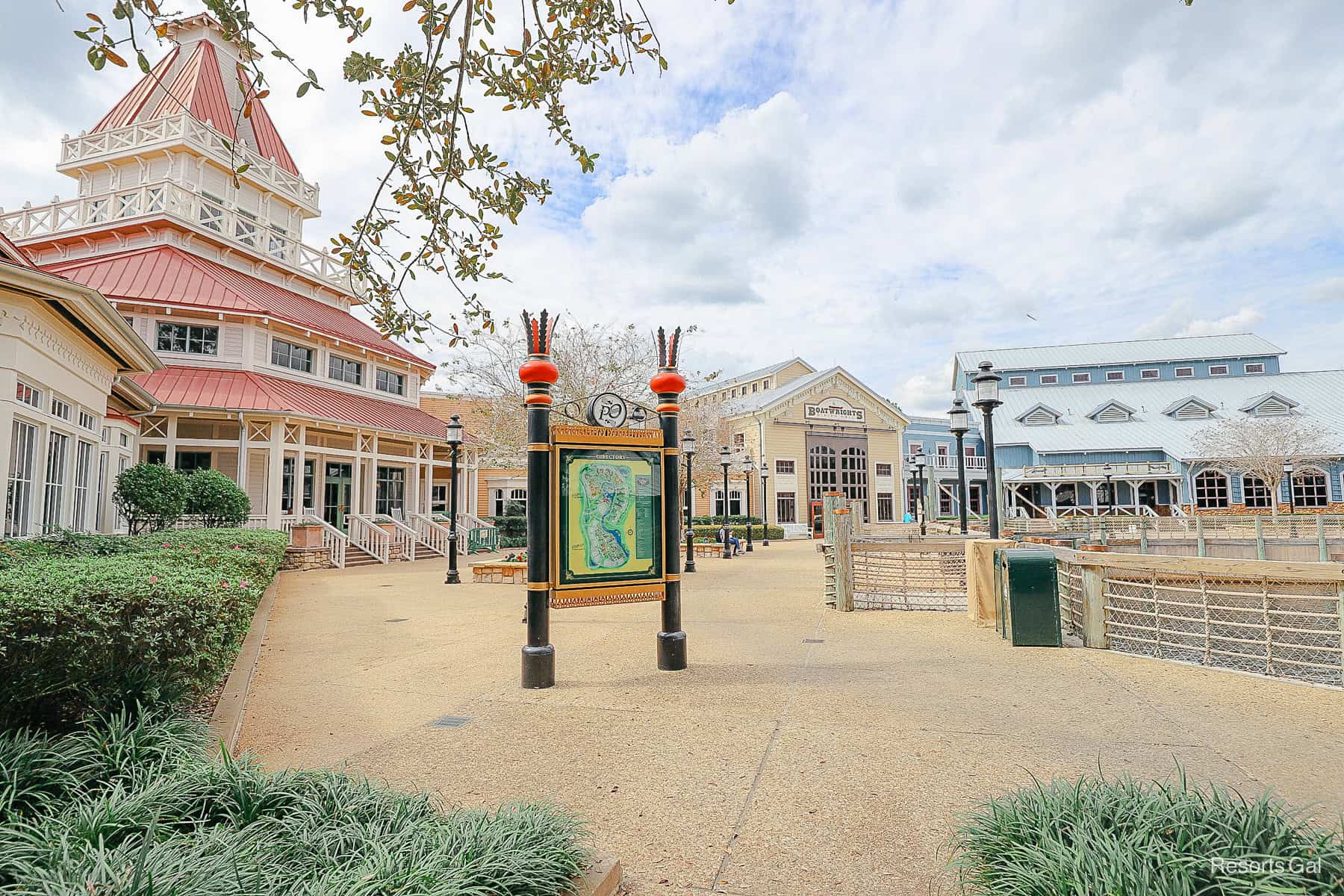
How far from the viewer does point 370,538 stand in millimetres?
21656

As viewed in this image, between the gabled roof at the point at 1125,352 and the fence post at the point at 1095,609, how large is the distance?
39.1 metres

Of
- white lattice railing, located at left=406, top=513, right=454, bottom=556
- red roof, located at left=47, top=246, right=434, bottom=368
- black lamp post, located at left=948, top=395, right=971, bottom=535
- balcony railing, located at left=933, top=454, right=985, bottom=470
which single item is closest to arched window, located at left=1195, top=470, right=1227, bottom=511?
balcony railing, located at left=933, top=454, right=985, bottom=470

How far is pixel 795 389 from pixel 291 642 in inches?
1419

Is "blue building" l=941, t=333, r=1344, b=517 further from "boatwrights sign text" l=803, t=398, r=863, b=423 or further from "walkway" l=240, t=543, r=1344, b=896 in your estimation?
"walkway" l=240, t=543, r=1344, b=896

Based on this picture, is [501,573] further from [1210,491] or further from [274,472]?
[1210,491]

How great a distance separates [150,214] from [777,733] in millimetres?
25204

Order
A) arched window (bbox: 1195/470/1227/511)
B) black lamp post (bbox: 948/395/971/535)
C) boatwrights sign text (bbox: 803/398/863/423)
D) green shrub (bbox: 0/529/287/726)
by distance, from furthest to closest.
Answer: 1. boatwrights sign text (bbox: 803/398/863/423)
2. arched window (bbox: 1195/470/1227/511)
3. black lamp post (bbox: 948/395/971/535)
4. green shrub (bbox: 0/529/287/726)

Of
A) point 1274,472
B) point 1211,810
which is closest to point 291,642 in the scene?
point 1211,810

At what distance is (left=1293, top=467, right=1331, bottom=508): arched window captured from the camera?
3653 cm

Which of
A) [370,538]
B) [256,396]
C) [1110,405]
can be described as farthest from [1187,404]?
[256,396]

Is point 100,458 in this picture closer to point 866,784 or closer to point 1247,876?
point 866,784

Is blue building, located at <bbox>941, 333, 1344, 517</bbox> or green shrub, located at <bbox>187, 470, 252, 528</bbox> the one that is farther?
blue building, located at <bbox>941, 333, 1344, 517</bbox>

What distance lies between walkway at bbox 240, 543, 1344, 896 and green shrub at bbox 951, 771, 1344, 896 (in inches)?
15.9

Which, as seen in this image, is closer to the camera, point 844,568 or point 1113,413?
point 844,568
